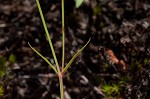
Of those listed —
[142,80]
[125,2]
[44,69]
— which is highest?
[125,2]

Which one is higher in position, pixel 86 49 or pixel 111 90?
pixel 86 49

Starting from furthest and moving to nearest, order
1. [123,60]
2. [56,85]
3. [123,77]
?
[56,85] → [123,60] → [123,77]

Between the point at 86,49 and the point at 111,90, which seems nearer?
the point at 111,90

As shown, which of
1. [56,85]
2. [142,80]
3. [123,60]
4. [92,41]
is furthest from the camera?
[92,41]

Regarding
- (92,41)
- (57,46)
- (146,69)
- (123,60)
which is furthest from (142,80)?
(57,46)

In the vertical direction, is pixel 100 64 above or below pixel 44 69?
below

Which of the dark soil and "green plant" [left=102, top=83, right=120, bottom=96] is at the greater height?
the dark soil

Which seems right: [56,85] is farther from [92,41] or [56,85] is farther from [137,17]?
[137,17]

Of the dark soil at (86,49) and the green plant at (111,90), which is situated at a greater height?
the dark soil at (86,49)
